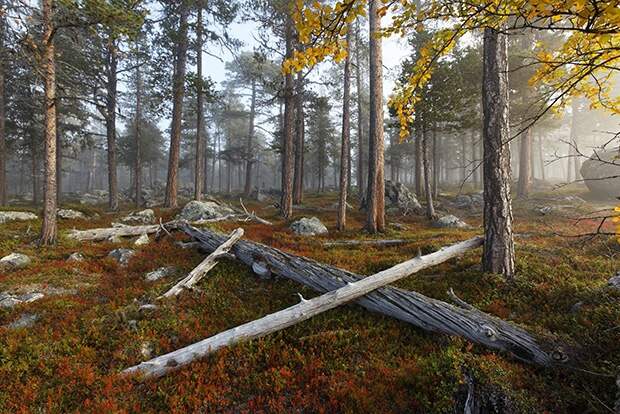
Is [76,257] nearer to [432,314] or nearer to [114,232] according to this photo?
[114,232]

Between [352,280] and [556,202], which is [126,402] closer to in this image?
[352,280]

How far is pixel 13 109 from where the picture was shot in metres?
22.3

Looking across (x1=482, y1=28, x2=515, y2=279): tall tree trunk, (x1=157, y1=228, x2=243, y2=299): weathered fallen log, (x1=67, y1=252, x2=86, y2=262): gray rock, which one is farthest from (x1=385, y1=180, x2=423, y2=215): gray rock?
(x1=67, y1=252, x2=86, y2=262): gray rock

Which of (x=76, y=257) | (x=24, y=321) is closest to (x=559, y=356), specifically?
(x=24, y=321)

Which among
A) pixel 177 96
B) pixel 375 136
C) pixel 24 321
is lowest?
pixel 24 321

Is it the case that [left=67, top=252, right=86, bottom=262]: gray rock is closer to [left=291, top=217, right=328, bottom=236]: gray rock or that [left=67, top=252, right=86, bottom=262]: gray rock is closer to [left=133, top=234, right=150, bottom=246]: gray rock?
[left=133, top=234, right=150, bottom=246]: gray rock

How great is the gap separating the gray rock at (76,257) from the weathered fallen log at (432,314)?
5.67 meters

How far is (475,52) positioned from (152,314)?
2157 centimetres

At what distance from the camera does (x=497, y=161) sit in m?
6.20

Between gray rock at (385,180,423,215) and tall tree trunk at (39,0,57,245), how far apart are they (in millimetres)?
16573

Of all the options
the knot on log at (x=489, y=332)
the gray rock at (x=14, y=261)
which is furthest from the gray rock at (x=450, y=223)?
the gray rock at (x=14, y=261)

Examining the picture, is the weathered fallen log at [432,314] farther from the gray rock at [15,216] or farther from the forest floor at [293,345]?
the gray rock at [15,216]

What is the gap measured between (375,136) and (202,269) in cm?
846

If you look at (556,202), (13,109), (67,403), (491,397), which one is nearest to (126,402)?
(67,403)
